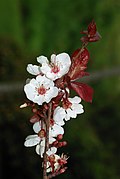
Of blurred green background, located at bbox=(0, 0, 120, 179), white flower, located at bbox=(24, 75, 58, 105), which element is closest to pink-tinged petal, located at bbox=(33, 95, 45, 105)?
white flower, located at bbox=(24, 75, 58, 105)

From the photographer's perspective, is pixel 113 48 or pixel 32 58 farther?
pixel 113 48

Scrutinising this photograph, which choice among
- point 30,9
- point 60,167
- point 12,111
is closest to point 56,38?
point 30,9

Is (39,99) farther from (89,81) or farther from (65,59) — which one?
(89,81)

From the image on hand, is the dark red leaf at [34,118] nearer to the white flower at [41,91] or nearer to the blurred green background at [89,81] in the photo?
the white flower at [41,91]

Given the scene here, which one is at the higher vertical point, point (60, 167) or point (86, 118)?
point (86, 118)

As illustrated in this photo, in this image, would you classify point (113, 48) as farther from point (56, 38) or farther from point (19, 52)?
point (19, 52)

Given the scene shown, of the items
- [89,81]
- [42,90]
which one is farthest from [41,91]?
[89,81]

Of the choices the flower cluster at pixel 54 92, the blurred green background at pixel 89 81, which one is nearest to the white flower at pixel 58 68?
the flower cluster at pixel 54 92
